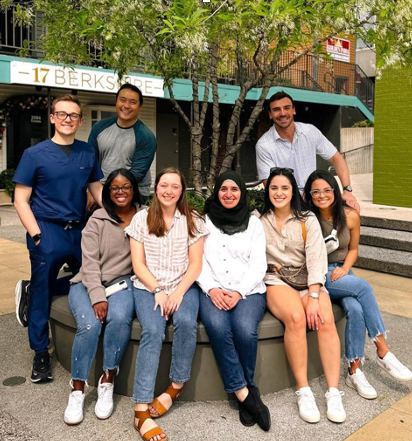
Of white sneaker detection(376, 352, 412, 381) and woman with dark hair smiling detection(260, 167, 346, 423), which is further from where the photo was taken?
white sneaker detection(376, 352, 412, 381)

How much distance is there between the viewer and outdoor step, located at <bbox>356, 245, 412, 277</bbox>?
7078 mm

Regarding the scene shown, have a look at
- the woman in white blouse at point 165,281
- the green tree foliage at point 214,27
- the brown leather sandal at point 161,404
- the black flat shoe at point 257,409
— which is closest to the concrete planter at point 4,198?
the green tree foliage at point 214,27

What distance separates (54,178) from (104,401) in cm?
157

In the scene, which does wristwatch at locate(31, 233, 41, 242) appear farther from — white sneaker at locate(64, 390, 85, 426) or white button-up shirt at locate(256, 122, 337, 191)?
white button-up shirt at locate(256, 122, 337, 191)

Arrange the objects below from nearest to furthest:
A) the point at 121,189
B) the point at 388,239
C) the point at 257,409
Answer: the point at 257,409 → the point at 121,189 → the point at 388,239

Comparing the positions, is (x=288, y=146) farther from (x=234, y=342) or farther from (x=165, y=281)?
(x=234, y=342)

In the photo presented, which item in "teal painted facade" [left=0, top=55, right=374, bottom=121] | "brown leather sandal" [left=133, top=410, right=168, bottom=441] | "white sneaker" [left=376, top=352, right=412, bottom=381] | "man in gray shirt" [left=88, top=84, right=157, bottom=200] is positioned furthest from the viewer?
"teal painted facade" [left=0, top=55, right=374, bottom=121]

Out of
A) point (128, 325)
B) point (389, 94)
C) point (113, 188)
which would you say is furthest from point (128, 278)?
point (389, 94)

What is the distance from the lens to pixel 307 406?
3.23 meters

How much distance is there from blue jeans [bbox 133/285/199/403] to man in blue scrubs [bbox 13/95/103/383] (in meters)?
0.85

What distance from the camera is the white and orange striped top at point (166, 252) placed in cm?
353

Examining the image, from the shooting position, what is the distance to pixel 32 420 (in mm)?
3191

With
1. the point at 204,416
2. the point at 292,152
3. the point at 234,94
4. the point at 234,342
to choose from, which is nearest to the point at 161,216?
the point at 234,342

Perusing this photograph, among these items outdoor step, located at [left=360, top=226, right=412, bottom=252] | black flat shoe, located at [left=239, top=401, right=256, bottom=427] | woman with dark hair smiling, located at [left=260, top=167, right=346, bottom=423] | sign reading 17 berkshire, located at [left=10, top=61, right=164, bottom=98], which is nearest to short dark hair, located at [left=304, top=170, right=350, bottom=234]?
woman with dark hair smiling, located at [left=260, top=167, right=346, bottom=423]
